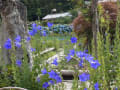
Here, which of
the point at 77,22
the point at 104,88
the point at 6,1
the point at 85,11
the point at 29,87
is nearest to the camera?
the point at 104,88

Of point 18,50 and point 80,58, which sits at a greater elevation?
point 80,58

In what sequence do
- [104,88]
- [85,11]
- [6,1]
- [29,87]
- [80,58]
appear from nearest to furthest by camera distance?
1. [104,88]
2. [80,58]
3. [29,87]
4. [6,1]
5. [85,11]

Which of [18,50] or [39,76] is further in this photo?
[18,50]

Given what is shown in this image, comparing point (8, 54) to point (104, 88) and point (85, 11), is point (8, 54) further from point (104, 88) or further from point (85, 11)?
point (104, 88)

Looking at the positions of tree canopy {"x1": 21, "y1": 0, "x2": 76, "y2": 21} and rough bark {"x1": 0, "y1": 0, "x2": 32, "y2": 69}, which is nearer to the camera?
rough bark {"x1": 0, "y1": 0, "x2": 32, "y2": 69}

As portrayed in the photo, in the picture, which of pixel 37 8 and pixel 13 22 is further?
pixel 37 8

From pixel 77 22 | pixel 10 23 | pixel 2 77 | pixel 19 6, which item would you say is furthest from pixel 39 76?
pixel 77 22

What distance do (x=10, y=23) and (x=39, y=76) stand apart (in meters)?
1.04

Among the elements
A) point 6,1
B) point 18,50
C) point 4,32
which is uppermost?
point 6,1

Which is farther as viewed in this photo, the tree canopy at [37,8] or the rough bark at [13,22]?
the tree canopy at [37,8]

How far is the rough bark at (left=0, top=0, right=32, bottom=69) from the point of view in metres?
3.64

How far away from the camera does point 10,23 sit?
3.71 meters

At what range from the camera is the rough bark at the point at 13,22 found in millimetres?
3644

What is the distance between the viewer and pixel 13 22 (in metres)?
3.71
